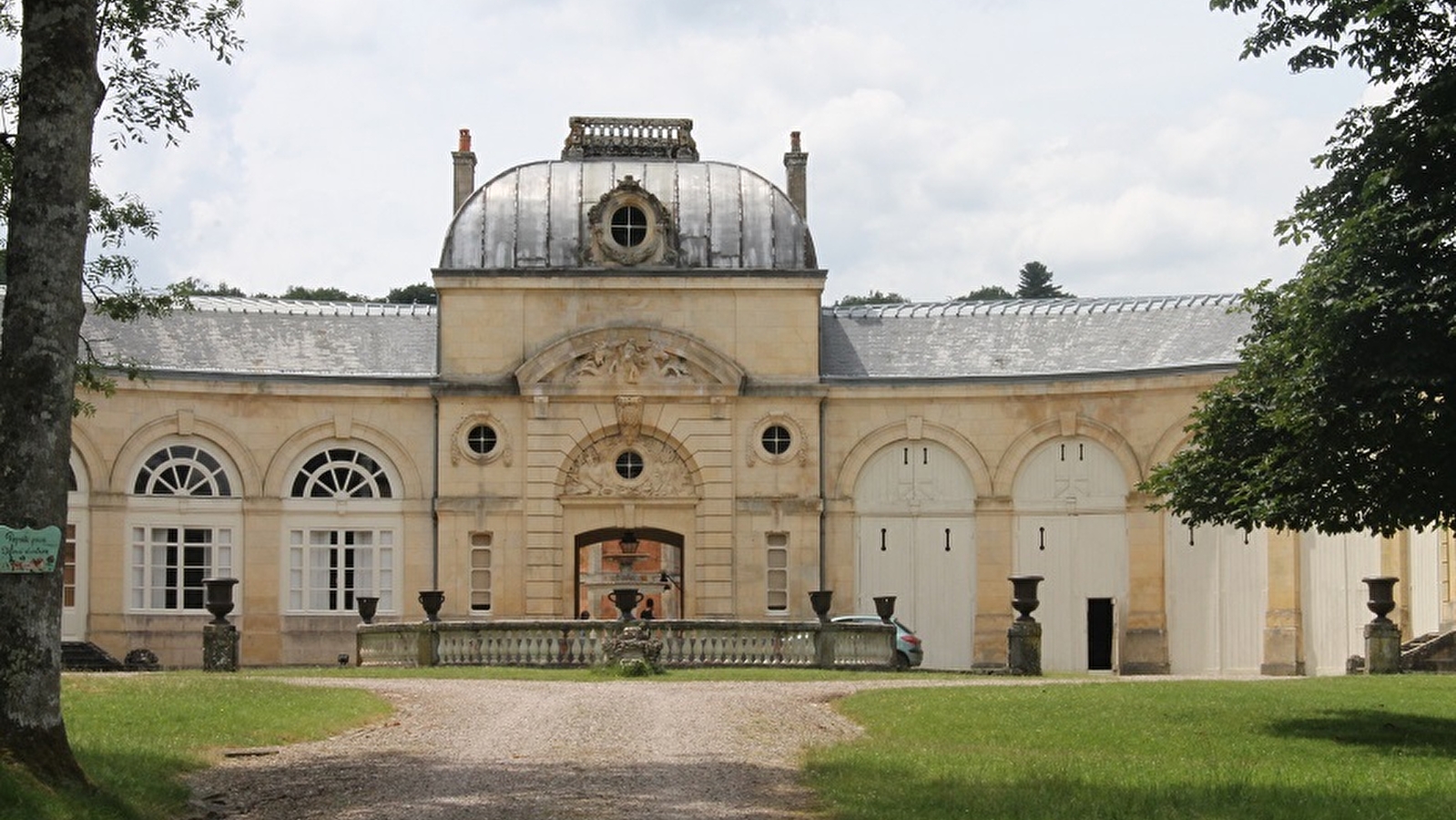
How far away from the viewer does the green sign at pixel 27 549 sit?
1313 centimetres

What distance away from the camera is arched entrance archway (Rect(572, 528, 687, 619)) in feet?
126

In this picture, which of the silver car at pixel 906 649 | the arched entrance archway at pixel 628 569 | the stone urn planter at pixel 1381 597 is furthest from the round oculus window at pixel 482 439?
the stone urn planter at pixel 1381 597

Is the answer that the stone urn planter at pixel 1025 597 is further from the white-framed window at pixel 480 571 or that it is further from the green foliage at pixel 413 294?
the green foliage at pixel 413 294

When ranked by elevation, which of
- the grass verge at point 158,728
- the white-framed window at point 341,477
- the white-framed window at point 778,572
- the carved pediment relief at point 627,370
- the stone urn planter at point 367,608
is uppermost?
the carved pediment relief at point 627,370

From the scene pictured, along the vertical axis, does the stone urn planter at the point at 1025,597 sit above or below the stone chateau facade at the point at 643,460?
below

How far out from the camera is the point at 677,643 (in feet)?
97.3

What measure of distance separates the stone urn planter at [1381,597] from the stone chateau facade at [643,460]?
629 cm

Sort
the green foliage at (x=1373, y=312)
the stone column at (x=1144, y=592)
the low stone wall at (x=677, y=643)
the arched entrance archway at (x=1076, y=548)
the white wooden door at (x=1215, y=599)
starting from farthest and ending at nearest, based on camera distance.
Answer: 1. the arched entrance archway at (x=1076, y=548)
2. the stone column at (x=1144, y=592)
3. the white wooden door at (x=1215, y=599)
4. the low stone wall at (x=677, y=643)
5. the green foliage at (x=1373, y=312)

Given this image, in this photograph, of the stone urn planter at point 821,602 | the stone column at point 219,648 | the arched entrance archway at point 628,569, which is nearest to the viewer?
the stone column at point 219,648

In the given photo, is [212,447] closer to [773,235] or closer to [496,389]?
[496,389]

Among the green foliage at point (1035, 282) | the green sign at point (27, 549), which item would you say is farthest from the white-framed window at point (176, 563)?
the green foliage at point (1035, 282)

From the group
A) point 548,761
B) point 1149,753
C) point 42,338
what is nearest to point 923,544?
point 1149,753

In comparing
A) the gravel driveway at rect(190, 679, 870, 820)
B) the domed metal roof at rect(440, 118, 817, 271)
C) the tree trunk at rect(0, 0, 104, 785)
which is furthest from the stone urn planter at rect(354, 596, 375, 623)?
the tree trunk at rect(0, 0, 104, 785)

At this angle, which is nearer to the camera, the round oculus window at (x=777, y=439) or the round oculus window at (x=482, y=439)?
the round oculus window at (x=482, y=439)
